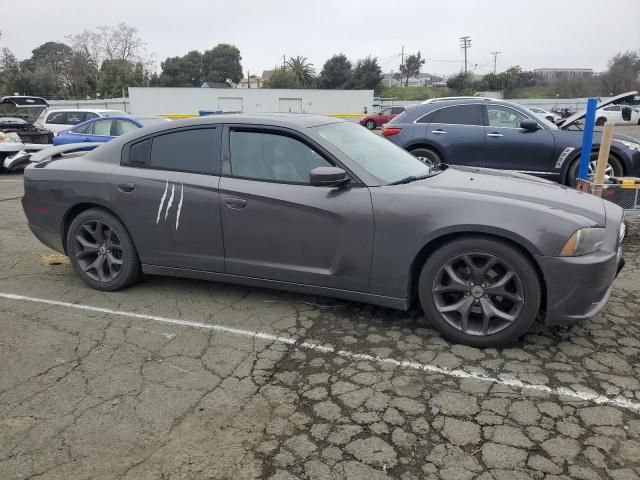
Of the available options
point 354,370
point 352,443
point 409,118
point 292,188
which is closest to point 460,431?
point 352,443

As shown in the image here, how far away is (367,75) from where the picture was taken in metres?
73.9

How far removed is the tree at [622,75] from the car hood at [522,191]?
63557mm

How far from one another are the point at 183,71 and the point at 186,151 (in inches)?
3265

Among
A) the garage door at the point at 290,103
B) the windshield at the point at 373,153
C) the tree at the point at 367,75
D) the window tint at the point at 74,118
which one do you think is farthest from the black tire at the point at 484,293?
the tree at the point at 367,75

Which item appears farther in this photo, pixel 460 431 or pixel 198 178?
pixel 198 178

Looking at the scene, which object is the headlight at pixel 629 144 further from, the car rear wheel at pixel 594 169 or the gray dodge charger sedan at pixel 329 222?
the gray dodge charger sedan at pixel 329 222

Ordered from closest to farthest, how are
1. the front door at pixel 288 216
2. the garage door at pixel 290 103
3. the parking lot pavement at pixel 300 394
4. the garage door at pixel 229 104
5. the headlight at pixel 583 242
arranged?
the parking lot pavement at pixel 300 394 < the headlight at pixel 583 242 < the front door at pixel 288 216 < the garage door at pixel 229 104 < the garage door at pixel 290 103

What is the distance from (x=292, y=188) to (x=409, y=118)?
17.0 feet

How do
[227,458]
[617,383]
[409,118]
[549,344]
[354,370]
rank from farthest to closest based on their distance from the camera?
[409,118] < [549,344] < [354,370] < [617,383] < [227,458]

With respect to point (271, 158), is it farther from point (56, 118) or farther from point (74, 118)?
point (56, 118)

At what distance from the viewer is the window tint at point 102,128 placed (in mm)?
11914

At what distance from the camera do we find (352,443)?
2490 millimetres

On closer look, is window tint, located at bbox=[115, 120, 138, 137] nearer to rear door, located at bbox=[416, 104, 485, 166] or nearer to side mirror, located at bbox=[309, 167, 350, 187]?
rear door, located at bbox=[416, 104, 485, 166]

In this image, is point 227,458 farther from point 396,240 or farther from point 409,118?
point 409,118
